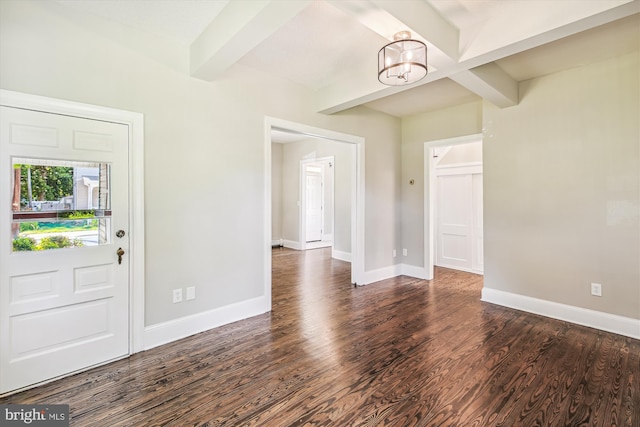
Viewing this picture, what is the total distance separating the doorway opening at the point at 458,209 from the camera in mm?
5414

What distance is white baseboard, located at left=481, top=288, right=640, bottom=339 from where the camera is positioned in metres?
2.96

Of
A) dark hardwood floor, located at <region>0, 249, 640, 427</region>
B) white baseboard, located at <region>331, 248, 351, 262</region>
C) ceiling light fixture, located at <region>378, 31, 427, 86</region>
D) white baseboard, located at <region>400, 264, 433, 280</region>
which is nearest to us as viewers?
dark hardwood floor, located at <region>0, 249, 640, 427</region>

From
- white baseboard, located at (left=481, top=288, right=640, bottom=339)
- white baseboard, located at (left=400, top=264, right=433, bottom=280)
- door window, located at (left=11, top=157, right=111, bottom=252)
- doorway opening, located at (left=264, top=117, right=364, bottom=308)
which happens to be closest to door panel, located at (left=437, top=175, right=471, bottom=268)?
white baseboard, located at (left=400, top=264, right=433, bottom=280)

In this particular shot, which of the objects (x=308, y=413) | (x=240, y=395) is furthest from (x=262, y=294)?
(x=308, y=413)

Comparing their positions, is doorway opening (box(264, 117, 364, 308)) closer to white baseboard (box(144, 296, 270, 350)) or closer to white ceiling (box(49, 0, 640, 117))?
white baseboard (box(144, 296, 270, 350))

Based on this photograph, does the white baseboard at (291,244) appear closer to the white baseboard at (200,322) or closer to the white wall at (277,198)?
the white wall at (277,198)

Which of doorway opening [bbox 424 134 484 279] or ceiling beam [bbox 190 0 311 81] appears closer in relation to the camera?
ceiling beam [bbox 190 0 311 81]

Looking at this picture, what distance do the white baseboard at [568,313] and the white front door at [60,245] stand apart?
13.5 ft

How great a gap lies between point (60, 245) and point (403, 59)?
294cm

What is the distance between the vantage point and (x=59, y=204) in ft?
7.39

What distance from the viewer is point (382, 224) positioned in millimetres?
4984

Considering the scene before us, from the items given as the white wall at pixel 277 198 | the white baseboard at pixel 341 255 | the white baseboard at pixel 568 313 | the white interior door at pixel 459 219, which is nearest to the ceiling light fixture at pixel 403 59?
the white baseboard at pixel 568 313

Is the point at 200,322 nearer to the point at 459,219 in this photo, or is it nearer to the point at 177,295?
the point at 177,295

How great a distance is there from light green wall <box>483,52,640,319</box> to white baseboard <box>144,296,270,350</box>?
3.00 metres
